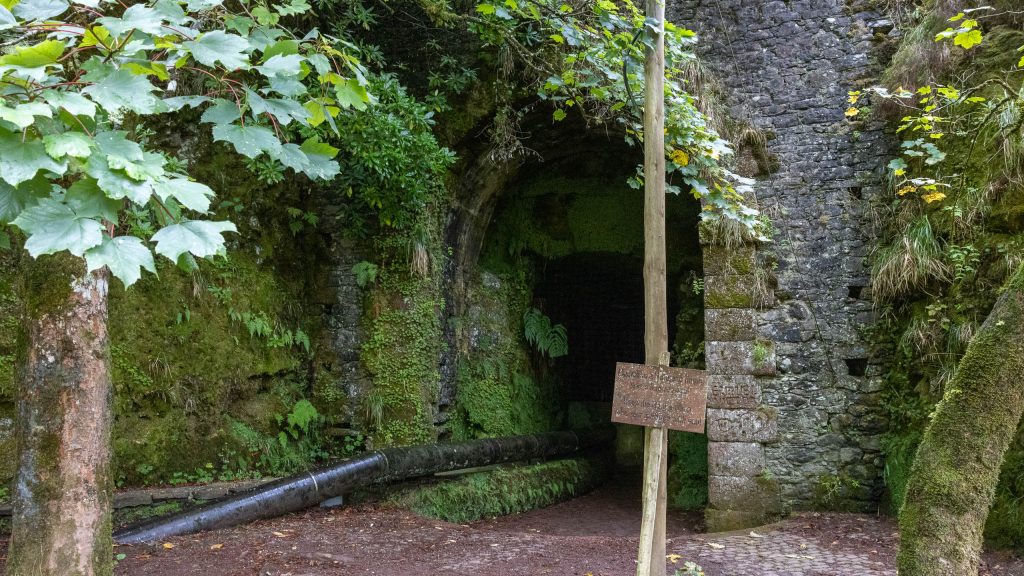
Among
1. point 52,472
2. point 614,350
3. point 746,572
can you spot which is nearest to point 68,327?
point 52,472

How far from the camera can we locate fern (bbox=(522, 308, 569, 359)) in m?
9.30

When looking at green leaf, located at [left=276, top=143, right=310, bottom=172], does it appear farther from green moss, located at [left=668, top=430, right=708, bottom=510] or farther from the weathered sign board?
green moss, located at [left=668, top=430, right=708, bottom=510]

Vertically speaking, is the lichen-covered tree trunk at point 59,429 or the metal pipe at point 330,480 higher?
the lichen-covered tree trunk at point 59,429

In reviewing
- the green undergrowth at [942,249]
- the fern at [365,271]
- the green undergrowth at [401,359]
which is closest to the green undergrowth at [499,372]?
the green undergrowth at [401,359]

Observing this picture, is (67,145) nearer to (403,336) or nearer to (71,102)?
(71,102)

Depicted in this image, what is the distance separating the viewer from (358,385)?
24.7 ft

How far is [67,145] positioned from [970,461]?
3.24m

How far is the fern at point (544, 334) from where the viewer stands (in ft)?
30.5

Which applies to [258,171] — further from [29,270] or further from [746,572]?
[746,572]

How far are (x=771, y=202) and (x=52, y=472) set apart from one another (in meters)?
5.76

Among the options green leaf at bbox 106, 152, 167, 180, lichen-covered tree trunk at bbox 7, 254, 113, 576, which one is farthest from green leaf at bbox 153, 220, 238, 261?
lichen-covered tree trunk at bbox 7, 254, 113, 576

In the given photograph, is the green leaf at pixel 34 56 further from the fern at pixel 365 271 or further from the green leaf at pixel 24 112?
the fern at pixel 365 271

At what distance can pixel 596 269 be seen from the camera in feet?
34.6

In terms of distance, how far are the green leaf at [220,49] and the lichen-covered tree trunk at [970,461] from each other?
9.52 ft
